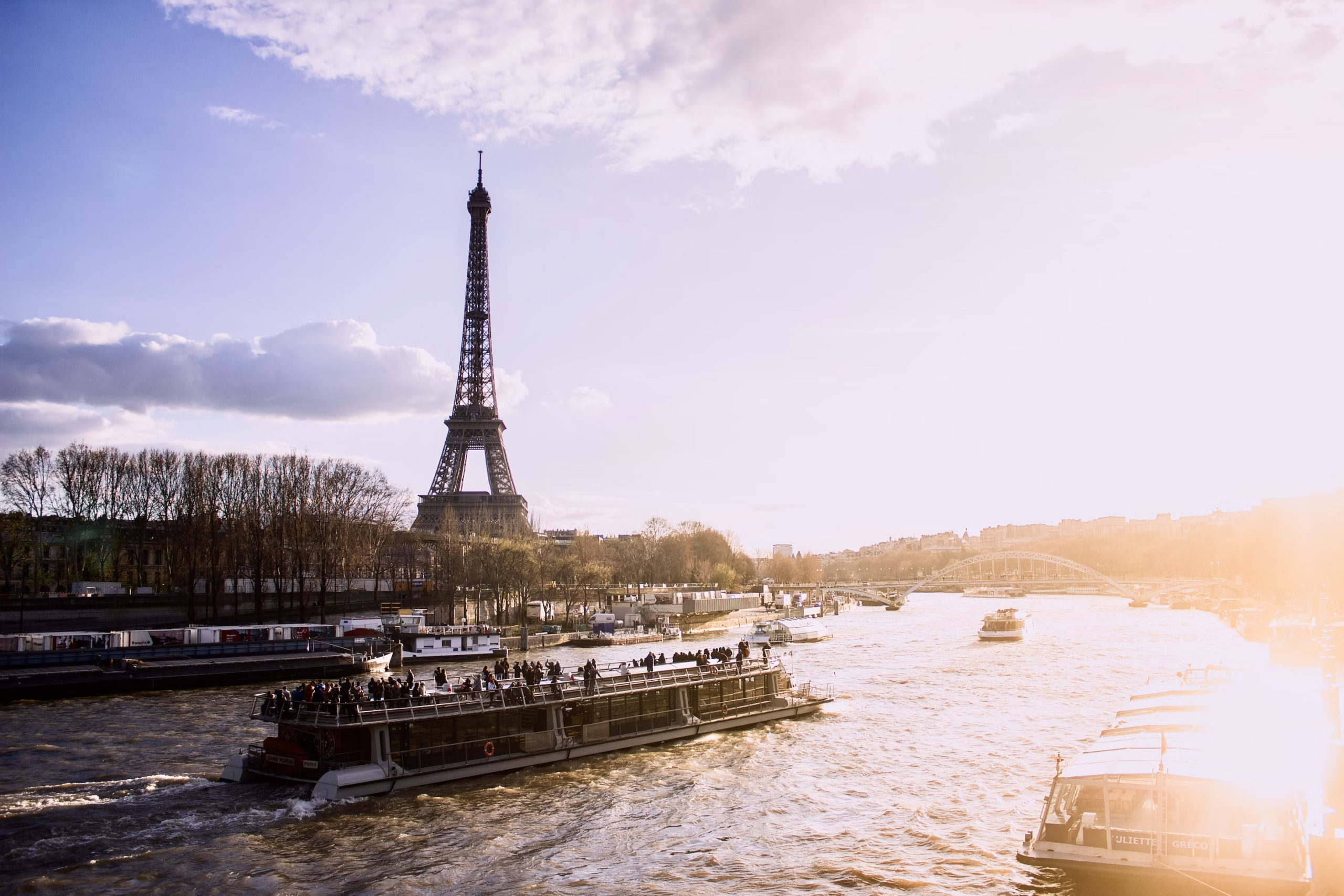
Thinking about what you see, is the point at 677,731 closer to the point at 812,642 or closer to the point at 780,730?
the point at 780,730

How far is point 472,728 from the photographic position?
3038 cm

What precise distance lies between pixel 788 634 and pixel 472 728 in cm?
6050

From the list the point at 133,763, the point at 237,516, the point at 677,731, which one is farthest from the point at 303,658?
the point at 677,731

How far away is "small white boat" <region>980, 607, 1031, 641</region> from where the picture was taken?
8119 centimetres

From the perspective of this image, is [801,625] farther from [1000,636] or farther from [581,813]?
[581,813]

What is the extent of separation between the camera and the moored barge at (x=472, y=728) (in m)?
28.1

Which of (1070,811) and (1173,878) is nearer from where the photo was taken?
(1173,878)

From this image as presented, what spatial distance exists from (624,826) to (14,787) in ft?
59.1

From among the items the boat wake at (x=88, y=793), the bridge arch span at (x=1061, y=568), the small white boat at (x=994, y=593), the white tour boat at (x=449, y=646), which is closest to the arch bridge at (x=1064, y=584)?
the bridge arch span at (x=1061, y=568)

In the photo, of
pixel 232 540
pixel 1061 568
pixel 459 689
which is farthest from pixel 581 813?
pixel 1061 568

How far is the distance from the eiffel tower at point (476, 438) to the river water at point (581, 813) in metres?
70.7

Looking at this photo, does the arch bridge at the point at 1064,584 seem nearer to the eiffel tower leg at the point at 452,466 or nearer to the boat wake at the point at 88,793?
the eiffel tower leg at the point at 452,466

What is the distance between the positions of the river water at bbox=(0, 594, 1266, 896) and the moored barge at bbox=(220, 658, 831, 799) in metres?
0.56

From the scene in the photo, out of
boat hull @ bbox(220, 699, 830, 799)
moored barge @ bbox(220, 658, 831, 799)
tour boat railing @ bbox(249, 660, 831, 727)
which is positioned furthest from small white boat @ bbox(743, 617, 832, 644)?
boat hull @ bbox(220, 699, 830, 799)
